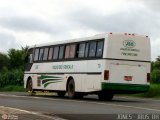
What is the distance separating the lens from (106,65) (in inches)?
1077

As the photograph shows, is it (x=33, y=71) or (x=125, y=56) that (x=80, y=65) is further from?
(x=33, y=71)

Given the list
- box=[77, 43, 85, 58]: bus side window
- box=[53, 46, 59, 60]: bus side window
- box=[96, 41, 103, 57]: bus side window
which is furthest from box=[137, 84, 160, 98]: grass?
box=[96, 41, 103, 57]: bus side window

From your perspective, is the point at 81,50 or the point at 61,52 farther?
the point at 61,52

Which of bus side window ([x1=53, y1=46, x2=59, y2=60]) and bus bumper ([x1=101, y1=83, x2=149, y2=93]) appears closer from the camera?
bus bumper ([x1=101, y1=83, x2=149, y2=93])

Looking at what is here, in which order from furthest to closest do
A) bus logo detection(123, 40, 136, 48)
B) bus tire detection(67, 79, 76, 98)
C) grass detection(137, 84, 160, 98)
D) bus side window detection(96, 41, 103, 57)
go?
grass detection(137, 84, 160, 98) → bus tire detection(67, 79, 76, 98) → bus logo detection(123, 40, 136, 48) → bus side window detection(96, 41, 103, 57)

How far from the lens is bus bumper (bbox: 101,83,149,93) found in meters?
27.5

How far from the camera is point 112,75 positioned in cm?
2762

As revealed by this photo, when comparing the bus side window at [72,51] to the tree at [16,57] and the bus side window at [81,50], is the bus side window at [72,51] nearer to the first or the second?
the bus side window at [81,50]

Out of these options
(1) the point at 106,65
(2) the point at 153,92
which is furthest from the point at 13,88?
(1) the point at 106,65

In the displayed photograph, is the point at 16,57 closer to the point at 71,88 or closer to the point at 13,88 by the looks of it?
the point at 13,88

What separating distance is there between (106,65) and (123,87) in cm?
148

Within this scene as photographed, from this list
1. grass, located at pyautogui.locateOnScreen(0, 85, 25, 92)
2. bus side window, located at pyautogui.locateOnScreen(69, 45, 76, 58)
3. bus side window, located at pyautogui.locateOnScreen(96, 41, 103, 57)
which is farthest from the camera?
grass, located at pyautogui.locateOnScreen(0, 85, 25, 92)

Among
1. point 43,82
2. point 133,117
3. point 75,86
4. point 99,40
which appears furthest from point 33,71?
point 133,117

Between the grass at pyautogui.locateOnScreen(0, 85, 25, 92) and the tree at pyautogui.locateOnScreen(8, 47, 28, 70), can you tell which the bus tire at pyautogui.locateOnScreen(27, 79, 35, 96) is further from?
the tree at pyautogui.locateOnScreen(8, 47, 28, 70)
